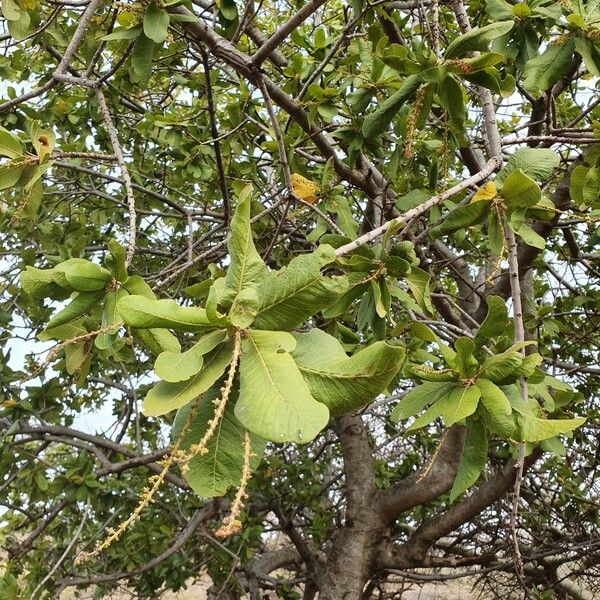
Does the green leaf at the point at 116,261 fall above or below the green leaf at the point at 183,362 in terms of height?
above

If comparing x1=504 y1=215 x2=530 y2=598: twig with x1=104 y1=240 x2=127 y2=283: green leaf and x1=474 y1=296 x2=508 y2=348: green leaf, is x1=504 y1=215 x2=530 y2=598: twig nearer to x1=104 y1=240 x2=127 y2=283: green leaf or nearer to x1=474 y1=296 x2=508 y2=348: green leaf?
x1=474 y1=296 x2=508 y2=348: green leaf

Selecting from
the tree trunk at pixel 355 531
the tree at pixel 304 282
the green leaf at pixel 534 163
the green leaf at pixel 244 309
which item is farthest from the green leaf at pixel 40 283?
the tree trunk at pixel 355 531

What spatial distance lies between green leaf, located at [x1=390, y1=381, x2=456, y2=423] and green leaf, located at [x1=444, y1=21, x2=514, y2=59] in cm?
76

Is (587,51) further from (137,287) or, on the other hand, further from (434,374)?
(137,287)

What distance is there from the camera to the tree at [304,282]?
1012mm

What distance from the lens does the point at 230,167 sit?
3.22 m

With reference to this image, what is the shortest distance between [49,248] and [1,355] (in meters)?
0.63

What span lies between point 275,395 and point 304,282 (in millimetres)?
216

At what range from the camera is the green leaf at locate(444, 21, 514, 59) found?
1359mm

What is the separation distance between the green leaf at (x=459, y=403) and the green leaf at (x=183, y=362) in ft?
1.68

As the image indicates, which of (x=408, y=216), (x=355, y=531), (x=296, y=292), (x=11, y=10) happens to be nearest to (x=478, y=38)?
(x=408, y=216)

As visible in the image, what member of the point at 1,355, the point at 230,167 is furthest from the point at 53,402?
the point at 230,167

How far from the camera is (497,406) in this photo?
120 cm

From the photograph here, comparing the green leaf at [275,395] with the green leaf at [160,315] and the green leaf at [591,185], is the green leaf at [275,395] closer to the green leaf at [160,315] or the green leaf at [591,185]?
the green leaf at [160,315]
